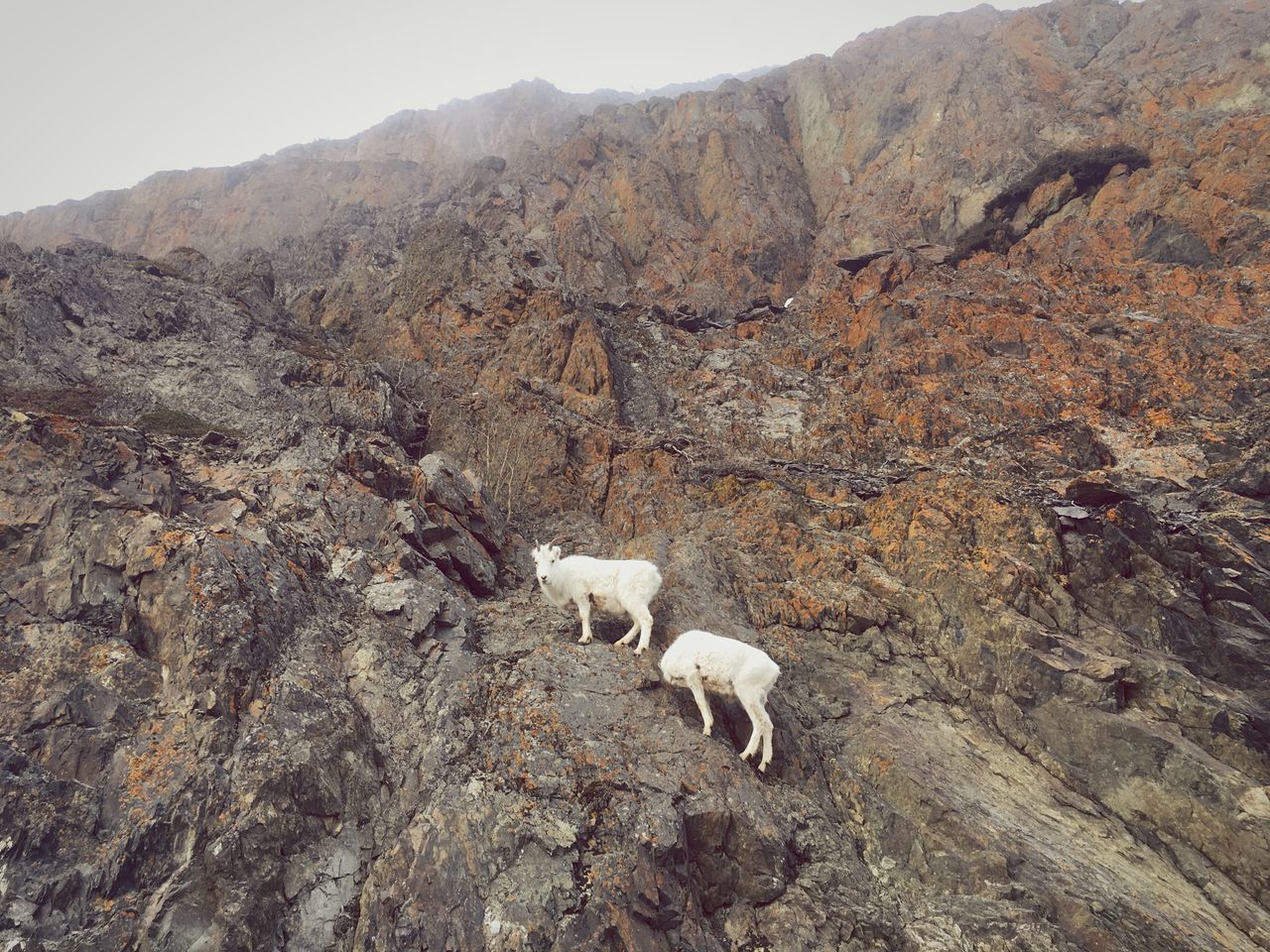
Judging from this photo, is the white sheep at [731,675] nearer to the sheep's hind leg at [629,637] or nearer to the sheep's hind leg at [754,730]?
the sheep's hind leg at [754,730]

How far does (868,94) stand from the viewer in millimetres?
59188

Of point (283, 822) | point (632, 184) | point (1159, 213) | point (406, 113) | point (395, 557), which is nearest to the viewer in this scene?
point (283, 822)

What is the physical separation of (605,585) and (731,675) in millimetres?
2548

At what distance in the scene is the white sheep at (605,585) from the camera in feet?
31.7

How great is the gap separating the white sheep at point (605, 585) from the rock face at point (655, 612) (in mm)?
604

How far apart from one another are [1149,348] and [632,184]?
40.9 meters

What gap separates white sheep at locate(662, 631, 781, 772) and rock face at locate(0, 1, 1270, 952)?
0.38m

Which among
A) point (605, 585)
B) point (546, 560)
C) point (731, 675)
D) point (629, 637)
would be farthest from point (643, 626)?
point (546, 560)

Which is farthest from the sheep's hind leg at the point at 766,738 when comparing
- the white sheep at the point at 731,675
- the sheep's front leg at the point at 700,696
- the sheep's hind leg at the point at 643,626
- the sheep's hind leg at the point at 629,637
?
the sheep's hind leg at the point at 629,637

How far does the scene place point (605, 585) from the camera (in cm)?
988

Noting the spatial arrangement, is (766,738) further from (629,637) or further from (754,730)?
(629,637)

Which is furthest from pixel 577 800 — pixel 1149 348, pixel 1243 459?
pixel 1149 348

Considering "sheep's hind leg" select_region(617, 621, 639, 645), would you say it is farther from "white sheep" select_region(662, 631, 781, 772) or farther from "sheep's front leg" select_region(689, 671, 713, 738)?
"sheep's front leg" select_region(689, 671, 713, 738)

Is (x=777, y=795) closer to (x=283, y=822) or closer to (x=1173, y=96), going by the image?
(x=283, y=822)
